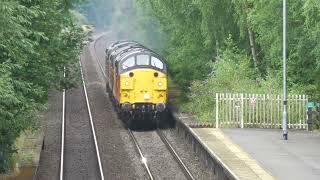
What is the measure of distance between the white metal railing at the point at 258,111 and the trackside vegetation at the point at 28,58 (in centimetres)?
579

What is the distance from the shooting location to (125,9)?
89.9 metres

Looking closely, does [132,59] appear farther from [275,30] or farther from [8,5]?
[8,5]

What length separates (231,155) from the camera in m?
18.4

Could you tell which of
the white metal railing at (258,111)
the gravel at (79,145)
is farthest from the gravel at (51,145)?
the white metal railing at (258,111)

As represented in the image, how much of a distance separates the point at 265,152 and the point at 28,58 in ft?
24.1

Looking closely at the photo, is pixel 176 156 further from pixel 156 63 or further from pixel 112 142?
pixel 156 63

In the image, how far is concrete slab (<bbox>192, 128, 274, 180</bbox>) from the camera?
1592 cm

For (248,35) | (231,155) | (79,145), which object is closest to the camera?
(231,155)

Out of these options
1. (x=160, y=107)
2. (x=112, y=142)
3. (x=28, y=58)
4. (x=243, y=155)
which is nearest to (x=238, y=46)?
(x=160, y=107)

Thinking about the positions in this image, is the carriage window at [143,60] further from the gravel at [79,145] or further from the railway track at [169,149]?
the gravel at [79,145]

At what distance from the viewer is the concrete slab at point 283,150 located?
53.2 feet

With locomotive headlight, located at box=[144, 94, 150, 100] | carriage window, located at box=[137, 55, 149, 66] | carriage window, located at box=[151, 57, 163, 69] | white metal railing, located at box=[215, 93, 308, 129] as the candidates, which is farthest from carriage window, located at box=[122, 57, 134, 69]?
white metal railing, located at box=[215, 93, 308, 129]

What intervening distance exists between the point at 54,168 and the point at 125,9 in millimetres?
70911

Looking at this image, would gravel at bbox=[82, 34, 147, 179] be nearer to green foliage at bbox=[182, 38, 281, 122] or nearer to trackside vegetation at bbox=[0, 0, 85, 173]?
trackside vegetation at bbox=[0, 0, 85, 173]
